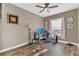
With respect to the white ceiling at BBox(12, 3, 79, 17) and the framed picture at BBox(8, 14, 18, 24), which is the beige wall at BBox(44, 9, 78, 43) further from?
the framed picture at BBox(8, 14, 18, 24)

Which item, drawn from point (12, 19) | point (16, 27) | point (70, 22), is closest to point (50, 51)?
point (70, 22)

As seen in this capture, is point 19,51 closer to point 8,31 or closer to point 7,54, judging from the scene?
point 7,54

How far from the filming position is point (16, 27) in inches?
72.1

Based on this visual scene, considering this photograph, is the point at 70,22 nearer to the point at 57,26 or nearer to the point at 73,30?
the point at 73,30

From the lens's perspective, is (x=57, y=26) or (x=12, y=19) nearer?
(x=12, y=19)

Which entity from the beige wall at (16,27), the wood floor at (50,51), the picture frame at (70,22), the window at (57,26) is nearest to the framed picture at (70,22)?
the picture frame at (70,22)

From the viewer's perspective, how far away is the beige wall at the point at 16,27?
1747mm

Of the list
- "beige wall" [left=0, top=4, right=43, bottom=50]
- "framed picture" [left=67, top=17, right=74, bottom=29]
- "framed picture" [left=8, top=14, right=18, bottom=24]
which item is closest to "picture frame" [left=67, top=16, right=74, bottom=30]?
"framed picture" [left=67, top=17, right=74, bottom=29]

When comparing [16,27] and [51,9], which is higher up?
[51,9]

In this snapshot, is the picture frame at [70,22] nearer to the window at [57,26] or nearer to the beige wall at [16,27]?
the window at [57,26]

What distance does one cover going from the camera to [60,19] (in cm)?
194

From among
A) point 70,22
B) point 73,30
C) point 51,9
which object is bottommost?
point 73,30

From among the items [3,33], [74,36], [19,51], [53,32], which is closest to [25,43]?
[19,51]

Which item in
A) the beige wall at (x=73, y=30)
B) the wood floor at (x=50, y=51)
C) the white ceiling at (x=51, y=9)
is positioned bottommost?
the wood floor at (x=50, y=51)
